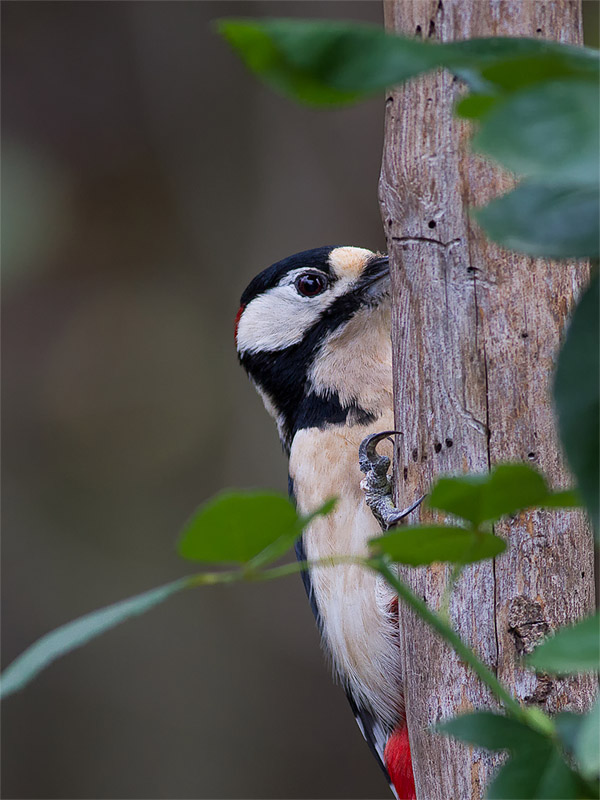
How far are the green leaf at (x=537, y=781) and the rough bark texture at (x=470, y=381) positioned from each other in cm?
79

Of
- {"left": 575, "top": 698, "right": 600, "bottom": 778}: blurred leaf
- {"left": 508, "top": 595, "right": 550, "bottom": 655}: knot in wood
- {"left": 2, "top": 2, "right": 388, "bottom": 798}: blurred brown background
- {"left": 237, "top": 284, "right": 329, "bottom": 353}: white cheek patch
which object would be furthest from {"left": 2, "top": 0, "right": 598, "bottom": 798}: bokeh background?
{"left": 575, "top": 698, "right": 600, "bottom": 778}: blurred leaf

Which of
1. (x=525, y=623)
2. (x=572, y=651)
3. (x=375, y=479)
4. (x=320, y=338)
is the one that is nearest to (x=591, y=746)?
(x=572, y=651)

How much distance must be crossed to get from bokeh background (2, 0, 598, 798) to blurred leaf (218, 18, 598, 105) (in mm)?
4257

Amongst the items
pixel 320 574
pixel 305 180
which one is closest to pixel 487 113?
pixel 320 574

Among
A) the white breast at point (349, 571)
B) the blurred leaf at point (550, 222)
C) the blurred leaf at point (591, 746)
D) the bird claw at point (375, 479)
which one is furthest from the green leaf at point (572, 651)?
the white breast at point (349, 571)

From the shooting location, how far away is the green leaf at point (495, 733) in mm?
344

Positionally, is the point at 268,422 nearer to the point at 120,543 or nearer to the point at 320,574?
the point at 120,543

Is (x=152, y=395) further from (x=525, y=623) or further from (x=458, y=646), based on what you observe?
(x=458, y=646)

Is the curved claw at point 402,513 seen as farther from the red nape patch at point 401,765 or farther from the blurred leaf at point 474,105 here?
the blurred leaf at point 474,105

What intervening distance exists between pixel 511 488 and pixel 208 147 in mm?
4413

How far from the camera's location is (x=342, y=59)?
285mm

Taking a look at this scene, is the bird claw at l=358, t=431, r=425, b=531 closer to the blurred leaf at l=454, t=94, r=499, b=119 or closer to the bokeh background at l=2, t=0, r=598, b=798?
the blurred leaf at l=454, t=94, r=499, b=119

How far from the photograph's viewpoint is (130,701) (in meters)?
4.61

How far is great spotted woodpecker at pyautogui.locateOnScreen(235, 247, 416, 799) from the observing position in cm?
178
